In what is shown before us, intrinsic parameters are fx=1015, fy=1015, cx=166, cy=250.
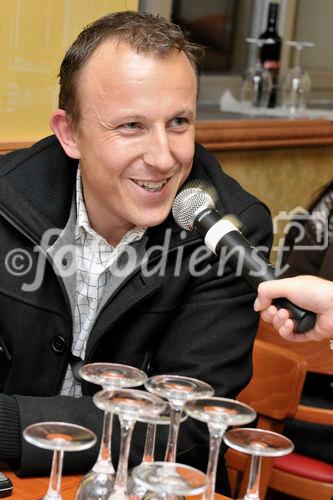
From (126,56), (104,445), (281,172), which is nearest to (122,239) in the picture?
(126,56)

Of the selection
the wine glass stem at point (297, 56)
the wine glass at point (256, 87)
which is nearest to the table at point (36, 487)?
the wine glass at point (256, 87)

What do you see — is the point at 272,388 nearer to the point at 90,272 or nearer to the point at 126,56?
the point at 90,272

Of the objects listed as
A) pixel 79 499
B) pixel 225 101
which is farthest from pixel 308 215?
pixel 79 499

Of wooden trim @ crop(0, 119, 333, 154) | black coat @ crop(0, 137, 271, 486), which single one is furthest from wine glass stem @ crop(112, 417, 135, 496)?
wooden trim @ crop(0, 119, 333, 154)

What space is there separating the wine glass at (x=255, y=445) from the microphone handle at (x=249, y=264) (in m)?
0.19

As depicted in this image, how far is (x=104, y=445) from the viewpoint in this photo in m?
1.12

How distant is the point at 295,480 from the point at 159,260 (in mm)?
808

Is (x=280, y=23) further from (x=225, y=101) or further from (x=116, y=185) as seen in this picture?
(x=116, y=185)

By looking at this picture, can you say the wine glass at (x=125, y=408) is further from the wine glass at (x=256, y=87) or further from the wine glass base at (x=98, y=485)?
the wine glass at (x=256, y=87)

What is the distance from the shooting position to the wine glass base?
1145mm

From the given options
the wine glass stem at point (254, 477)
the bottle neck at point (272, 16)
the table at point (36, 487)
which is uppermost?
Answer: the bottle neck at point (272, 16)

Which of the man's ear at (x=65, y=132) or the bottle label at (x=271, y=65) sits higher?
the bottle label at (x=271, y=65)

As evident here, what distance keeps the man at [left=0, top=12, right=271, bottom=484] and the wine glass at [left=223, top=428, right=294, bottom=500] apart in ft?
1.65

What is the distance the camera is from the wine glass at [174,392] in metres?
1.09
